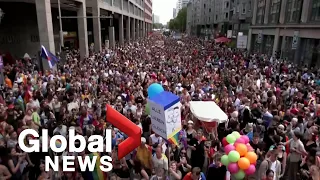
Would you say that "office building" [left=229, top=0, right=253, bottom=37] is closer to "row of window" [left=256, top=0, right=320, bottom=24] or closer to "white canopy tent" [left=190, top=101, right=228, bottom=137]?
"row of window" [left=256, top=0, right=320, bottom=24]

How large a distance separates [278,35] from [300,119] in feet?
81.3

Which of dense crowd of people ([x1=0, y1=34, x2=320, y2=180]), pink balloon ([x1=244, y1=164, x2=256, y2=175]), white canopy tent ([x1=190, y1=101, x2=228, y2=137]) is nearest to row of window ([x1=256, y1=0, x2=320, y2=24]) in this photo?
dense crowd of people ([x1=0, y1=34, x2=320, y2=180])

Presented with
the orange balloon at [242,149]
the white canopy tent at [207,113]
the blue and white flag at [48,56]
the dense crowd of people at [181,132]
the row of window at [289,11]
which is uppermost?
the row of window at [289,11]

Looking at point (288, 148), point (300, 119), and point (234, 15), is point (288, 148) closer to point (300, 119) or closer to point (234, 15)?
point (300, 119)

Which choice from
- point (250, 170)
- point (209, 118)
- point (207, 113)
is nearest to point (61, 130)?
point (209, 118)

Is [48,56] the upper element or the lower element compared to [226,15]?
lower

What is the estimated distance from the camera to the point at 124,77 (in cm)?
1419

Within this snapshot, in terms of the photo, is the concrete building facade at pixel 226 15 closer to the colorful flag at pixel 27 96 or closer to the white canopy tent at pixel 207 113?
the white canopy tent at pixel 207 113

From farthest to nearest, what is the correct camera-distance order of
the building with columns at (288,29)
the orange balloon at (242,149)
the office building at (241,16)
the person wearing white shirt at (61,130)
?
the office building at (241,16) → the building with columns at (288,29) → the person wearing white shirt at (61,130) → the orange balloon at (242,149)

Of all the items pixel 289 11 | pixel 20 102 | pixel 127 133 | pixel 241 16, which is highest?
pixel 241 16

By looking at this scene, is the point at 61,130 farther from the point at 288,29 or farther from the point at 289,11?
the point at 289,11

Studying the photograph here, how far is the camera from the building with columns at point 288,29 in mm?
21891

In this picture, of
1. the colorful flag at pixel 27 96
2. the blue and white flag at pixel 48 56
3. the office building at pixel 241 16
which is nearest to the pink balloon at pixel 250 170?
the colorful flag at pixel 27 96

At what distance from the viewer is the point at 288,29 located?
2725cm
